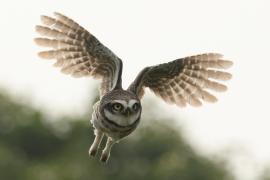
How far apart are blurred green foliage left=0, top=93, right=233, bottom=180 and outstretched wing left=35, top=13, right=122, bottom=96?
38524 mm

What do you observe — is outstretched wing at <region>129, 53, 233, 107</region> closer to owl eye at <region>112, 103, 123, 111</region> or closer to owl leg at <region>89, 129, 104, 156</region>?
owl leg at <region>89, 129, 104, 156</region>

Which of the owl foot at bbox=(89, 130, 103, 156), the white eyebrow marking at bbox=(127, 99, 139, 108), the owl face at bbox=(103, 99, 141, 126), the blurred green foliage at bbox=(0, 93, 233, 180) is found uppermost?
the white eyebrow marking at bbox=(127, 99, 139, 108)

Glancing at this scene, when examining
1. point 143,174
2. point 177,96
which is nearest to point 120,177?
point 143,174

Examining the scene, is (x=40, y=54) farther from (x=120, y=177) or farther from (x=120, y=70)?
(x=120, y=177)

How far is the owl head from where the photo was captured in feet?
57.3

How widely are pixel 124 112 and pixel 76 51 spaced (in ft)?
8.67

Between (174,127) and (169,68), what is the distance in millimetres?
51557

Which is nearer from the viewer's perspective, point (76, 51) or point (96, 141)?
point (96, 141)

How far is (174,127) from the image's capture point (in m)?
70.8

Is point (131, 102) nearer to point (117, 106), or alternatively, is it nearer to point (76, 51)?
point (117, 106)

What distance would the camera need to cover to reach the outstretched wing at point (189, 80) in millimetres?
19589

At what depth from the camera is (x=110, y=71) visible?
752 inches

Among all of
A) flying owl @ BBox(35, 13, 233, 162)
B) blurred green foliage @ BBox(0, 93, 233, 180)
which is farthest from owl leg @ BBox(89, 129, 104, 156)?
blurred green foliage @ BBox(0, 93, 233, 180)

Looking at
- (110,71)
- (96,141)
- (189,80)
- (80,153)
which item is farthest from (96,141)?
(80,153)
